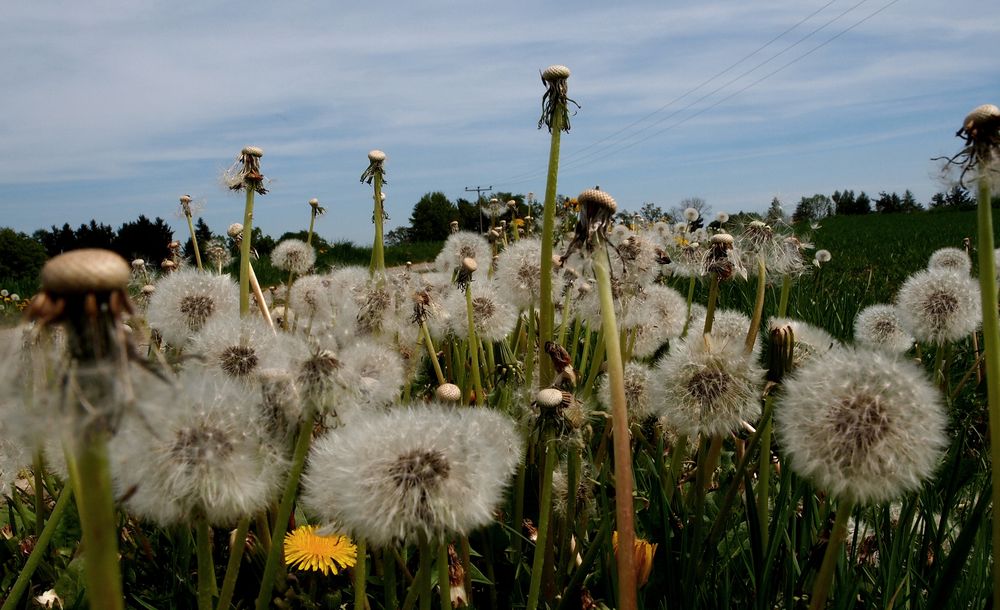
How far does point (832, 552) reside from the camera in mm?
1363

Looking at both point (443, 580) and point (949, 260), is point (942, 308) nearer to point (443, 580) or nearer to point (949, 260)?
point (949, 260)

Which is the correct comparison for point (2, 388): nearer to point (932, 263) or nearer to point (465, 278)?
point (465, 278)

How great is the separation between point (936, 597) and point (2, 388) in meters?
1.62

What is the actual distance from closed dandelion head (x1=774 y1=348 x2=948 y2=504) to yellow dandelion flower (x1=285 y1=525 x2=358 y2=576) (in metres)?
1.29

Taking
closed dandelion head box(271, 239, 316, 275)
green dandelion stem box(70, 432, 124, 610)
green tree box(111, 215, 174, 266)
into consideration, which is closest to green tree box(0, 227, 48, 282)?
green tree box(111, 215, 174, 266)

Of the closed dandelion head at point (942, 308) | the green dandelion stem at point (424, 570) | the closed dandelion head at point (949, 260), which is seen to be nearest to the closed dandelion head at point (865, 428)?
the green dandelion stem at point (424, 570)

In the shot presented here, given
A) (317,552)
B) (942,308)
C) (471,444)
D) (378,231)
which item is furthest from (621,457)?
(942,308)

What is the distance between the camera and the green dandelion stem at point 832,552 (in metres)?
1.31

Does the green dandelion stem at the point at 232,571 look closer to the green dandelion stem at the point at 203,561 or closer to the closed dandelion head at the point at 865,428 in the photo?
the green dandelion stem at the point at 203,561

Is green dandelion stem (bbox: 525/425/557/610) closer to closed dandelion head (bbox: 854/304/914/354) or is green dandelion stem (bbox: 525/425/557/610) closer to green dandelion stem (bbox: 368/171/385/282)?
green dandelion stem (bbox: 368/171/385/282)

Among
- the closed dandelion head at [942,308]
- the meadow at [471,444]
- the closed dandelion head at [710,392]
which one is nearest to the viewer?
the meadow at [471,444]

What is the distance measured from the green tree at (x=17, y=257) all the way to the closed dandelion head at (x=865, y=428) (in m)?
16.7

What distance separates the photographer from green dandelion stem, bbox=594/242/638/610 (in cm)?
126

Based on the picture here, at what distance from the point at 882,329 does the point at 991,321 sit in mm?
2846
